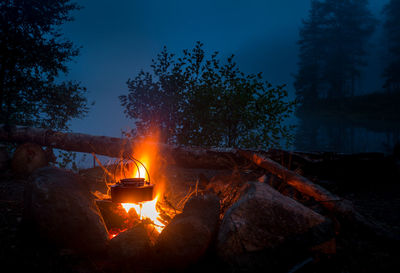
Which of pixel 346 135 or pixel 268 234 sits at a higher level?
pixel 346 135

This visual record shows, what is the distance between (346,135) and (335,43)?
1957cm

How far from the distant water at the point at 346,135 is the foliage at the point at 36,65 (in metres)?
23.1

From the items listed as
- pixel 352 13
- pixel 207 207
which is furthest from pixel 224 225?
pixel 352 13

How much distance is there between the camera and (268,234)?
279cm

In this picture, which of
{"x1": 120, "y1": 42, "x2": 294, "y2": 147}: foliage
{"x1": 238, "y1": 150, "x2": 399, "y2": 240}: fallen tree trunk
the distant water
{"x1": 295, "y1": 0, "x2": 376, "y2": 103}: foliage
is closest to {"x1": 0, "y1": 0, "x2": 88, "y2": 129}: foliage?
{"x1": 120, "y1": 42, "x2": 294, "y2": 147}: foliage

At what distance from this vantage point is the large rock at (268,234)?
8.88ft

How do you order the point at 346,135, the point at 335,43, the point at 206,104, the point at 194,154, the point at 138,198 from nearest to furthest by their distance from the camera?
the point at 138,198, the point at 194,154, the point at 206,104, the point at 346,135, the point at 335,43

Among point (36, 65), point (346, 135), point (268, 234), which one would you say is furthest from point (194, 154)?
point (346, 135)

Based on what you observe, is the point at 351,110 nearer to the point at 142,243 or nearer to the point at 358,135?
the point at 358,135

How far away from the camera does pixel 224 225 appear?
3072 mm

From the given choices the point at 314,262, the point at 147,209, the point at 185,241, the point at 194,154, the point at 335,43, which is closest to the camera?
the point at 314,262

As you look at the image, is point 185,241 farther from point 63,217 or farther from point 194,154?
point 194,154

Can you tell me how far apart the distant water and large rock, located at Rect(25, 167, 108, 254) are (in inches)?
1028

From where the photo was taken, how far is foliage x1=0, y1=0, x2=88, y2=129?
10.1 meters
